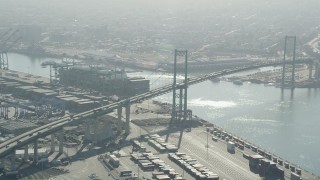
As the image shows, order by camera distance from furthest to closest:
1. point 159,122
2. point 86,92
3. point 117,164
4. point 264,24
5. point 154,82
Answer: point 264,24
point 154,82
point 86,92
point 159,122
point 117,164

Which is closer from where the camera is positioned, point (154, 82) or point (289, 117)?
point (289, 117)

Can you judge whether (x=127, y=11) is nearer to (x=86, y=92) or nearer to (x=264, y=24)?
(x=264, y=24)

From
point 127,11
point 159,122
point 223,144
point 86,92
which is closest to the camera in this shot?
point 223,144

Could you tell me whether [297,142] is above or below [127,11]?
below

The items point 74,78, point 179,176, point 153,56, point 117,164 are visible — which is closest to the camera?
point 179,176

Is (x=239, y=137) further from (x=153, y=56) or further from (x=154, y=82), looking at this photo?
(x=153, y=56)

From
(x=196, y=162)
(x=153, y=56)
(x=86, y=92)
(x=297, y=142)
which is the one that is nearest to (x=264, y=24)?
(x=153, y=56)

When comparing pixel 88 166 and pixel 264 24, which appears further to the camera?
pixel 264 24

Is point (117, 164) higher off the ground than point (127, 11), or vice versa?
point (127, 11)

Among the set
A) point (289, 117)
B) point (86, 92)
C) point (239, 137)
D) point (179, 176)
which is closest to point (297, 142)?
point (239, 137)
